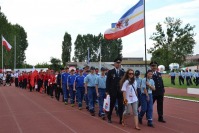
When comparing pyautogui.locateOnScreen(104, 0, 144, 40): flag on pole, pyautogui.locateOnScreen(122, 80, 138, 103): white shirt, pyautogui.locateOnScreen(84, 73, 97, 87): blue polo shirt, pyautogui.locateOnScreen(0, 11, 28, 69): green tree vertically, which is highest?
pyautogui.locateOnScreen(0, 11, 28, 69): green tree

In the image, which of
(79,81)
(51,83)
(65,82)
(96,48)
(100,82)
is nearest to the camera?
(100,82)

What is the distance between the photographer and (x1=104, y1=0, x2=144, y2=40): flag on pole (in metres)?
11.9

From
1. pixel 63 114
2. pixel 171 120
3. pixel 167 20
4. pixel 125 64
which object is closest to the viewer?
pixel 171 120

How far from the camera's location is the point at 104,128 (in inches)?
386

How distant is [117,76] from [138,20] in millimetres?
2383

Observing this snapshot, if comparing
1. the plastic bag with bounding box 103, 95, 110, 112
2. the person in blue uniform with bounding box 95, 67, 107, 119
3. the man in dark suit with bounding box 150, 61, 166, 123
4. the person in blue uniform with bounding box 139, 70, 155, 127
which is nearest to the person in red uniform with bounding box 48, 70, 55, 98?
the person in blue uniform with bounding box 95, 67, 107, 119

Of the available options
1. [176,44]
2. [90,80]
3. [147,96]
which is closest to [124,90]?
[147,96]

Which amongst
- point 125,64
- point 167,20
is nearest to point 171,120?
point 167,20

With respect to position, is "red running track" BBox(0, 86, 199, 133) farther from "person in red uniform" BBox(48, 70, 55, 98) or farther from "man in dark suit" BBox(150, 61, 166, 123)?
"person in red uniform" BBox(48, 70, 55, 98)

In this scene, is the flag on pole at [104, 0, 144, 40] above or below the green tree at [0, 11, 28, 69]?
below

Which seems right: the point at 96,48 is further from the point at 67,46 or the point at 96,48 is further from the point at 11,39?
the point at 11,39

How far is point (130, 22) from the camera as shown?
12375 mm

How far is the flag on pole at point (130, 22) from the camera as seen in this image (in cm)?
1193

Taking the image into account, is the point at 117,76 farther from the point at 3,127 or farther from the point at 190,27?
the point at 190,27
